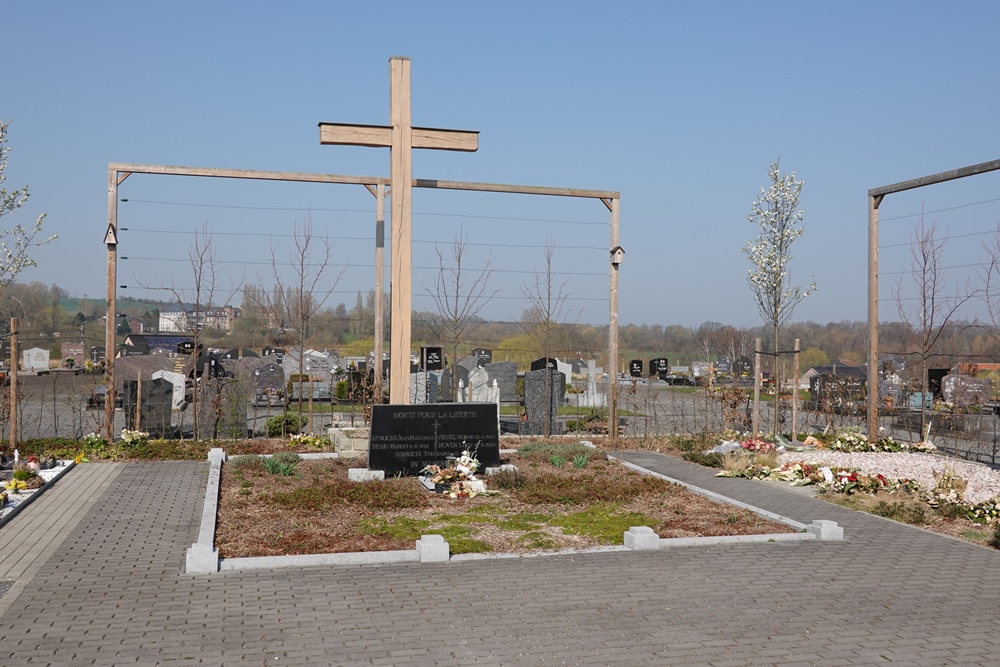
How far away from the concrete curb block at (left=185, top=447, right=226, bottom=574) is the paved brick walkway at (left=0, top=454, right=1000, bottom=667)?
0.61 feet

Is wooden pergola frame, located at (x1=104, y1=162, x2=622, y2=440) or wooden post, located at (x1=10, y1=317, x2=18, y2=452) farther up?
wooden pergola frame, located at (x1=104, y1=162, x2=622, y2=440)

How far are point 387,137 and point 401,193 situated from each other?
2.85ft

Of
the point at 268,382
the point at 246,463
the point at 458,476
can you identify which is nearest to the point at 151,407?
the point at 246,463

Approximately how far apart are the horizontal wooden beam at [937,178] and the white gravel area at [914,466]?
465cm

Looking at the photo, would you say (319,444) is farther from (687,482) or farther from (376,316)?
(687,482)

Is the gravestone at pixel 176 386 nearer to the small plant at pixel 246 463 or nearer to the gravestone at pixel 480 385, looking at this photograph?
the gravestone at pixel 480 385

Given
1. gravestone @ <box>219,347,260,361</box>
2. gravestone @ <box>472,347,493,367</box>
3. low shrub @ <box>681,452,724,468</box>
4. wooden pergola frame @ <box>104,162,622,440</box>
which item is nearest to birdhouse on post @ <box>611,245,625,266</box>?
wooden pergola frame @ <box>104,162,622,440</box>

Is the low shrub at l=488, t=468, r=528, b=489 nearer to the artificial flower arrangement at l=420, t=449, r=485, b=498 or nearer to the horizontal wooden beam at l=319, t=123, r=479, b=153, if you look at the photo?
the artificial flower arrangement at l=420, t=449, r=485, b=498

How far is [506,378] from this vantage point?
28.0 meters

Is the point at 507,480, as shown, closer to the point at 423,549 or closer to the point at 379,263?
the point at 423,549

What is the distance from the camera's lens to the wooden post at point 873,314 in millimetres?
16297

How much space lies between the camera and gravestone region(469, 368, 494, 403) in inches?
1025

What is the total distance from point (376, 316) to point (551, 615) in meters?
10.8

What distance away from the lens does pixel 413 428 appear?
12.7 metres
